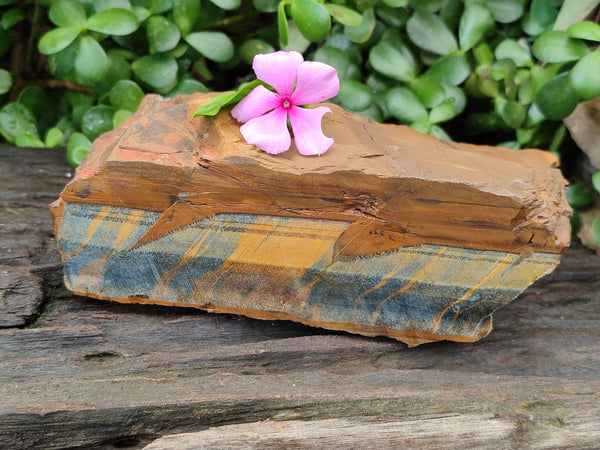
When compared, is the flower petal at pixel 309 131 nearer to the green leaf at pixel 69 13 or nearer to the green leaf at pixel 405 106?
the green leaf at pixel 405 106

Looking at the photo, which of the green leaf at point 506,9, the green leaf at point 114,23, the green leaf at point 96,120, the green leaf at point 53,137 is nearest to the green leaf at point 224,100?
the green leaf at point 114,23

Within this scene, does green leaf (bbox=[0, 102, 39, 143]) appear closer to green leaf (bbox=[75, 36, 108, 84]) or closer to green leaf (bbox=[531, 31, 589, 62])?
green leaf (bbox=[75, 36, 108, 84])

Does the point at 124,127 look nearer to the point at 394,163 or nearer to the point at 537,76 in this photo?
the point at 394,163

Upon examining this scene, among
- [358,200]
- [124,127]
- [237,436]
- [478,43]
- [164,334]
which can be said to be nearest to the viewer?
[237,436]

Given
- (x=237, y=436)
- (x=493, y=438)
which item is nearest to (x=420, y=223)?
(x=493, y=438)

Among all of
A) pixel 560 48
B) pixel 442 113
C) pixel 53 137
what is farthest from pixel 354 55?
pixel 53 137

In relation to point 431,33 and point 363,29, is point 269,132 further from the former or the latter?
point 431,33

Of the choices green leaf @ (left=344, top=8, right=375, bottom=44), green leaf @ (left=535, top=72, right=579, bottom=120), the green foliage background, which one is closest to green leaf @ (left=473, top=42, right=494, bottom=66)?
the green foliage background
